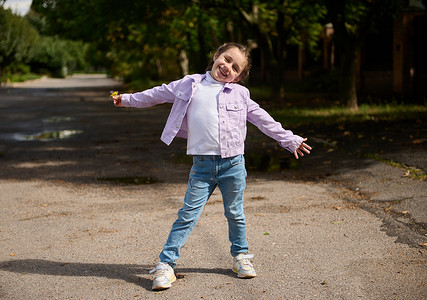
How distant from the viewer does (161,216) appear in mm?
6176

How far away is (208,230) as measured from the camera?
557 cm

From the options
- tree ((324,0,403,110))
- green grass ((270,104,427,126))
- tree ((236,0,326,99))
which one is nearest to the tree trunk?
tree ((324,0,403,110))

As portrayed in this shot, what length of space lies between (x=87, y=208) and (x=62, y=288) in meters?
2.62

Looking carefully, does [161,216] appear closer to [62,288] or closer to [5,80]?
[62,288]

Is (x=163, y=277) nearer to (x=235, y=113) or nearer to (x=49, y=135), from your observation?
(x=235, y=113)

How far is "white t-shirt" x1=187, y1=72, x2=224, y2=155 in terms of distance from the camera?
4152 millimetres

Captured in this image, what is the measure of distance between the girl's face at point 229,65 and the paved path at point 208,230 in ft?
4.67

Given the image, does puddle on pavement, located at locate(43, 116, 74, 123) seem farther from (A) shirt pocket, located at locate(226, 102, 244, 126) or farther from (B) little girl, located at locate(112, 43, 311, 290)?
(A) shirt pocket, located at locate(226, 102, 244, 126)

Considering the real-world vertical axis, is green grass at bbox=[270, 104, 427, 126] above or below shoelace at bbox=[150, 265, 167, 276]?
below

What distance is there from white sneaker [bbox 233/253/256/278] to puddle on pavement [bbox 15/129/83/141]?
1007 centimetres

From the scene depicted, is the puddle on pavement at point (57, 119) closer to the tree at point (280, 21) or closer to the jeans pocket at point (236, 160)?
the tree at point (280, 21)

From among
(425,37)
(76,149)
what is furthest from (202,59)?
(76,149)

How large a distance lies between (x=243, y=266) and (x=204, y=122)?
1.05 m

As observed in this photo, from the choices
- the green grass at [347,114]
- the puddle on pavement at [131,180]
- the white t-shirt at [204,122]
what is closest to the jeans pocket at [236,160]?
the white t-shirt at [204,122]
